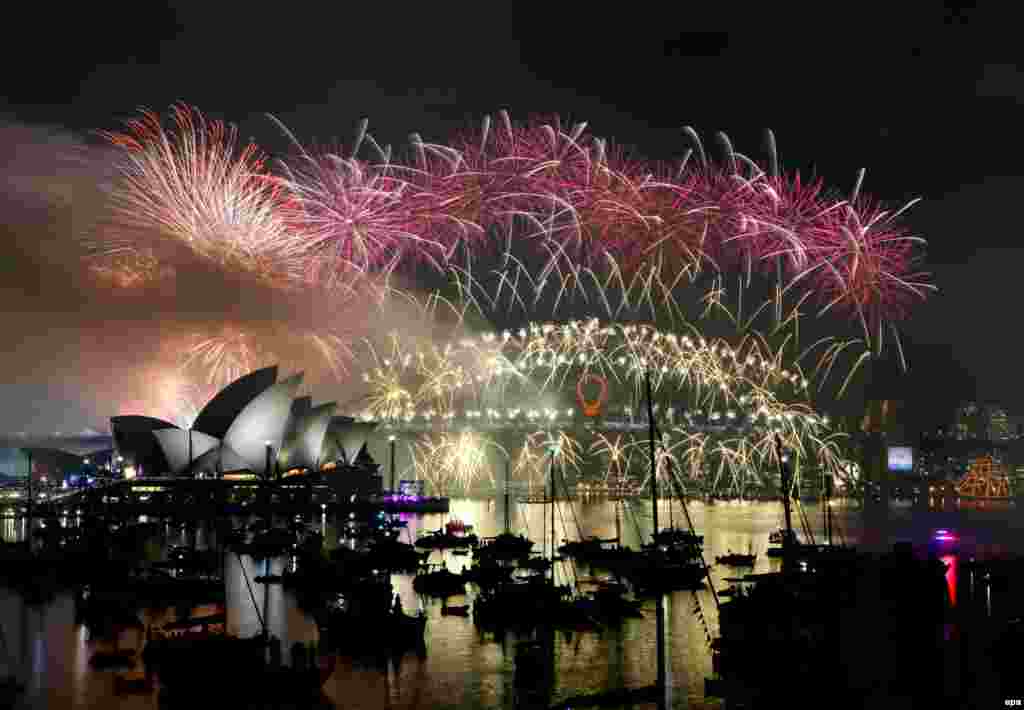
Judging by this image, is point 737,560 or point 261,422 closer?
point 737,560

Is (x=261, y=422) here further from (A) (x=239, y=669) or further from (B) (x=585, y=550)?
(A) (x=239, y=669)

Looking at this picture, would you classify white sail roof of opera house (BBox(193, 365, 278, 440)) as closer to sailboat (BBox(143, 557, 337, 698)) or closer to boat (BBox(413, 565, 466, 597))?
boat (BBox(413, 565, 466, 597))

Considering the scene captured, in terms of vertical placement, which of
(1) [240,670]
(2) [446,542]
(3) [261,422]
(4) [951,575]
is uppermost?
(3) [261,422]

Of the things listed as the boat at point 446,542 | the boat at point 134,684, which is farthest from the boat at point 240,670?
the boat at point 446,542

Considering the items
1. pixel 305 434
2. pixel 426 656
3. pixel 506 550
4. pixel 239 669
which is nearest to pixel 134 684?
pixel 239 669

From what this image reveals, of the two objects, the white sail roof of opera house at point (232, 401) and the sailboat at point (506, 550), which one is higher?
the white sail roof of opera house at point (232, 401)

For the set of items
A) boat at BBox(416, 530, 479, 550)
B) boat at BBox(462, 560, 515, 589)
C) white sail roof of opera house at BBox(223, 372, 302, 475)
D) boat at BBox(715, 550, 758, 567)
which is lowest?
boat at BBox(715, 550, 758, 567)

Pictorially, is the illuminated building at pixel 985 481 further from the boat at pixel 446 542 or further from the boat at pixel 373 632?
the boat at pixel 373 632

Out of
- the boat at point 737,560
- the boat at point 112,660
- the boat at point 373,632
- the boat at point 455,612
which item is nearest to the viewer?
the boat at point 112,660

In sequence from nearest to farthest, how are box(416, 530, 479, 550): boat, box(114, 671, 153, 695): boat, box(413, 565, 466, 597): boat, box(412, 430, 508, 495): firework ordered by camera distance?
box(114, 671, 153, 695): boat → box(413, 565, 466, 597): boat → box(416, 530, 479, 550): boat → box(412, 430, 508, 495): firework

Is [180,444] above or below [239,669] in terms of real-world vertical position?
above

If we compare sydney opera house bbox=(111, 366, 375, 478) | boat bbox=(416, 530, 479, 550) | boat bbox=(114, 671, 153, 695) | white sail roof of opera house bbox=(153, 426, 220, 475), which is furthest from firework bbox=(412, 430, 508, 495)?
boat bbox=(114, 671, 153, 695)

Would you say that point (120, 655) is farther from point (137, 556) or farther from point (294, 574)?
point (137, 556)

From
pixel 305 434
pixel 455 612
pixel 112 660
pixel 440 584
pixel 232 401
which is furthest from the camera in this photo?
pixel 305 434
